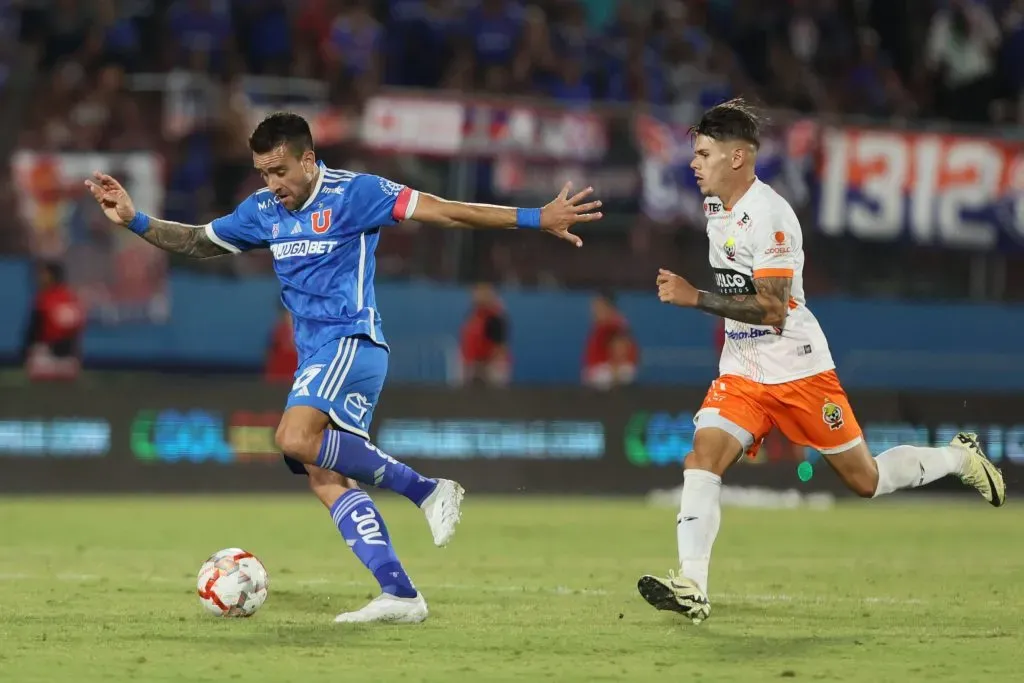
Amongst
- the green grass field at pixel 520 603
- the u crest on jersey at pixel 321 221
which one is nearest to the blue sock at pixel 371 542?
the green grass field at pixel 520 603

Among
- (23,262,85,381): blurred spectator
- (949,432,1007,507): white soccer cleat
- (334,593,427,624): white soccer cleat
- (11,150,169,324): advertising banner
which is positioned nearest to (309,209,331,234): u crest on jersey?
(334,593,427,624): white soccer cleat

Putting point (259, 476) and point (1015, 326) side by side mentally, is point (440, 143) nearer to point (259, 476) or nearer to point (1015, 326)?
point (259, 476)

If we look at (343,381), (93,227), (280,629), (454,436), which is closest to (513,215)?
(343,381)

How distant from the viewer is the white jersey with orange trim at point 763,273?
800 centimetres

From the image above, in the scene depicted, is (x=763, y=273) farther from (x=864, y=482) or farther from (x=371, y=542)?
(x=371, y=542)

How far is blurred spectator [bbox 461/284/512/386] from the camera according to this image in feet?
61.2

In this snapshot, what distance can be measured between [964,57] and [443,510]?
16.8 meters

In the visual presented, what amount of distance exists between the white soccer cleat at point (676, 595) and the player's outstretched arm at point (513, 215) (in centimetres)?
163

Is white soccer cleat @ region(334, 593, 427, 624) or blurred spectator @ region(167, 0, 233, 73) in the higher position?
blurred spectator @ region(167, 0, 233, 73)

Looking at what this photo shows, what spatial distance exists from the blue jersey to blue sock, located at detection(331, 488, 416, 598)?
80 cm

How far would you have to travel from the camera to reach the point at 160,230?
28.3 ft

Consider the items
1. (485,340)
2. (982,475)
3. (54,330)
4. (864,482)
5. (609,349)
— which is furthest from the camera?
(609,349)

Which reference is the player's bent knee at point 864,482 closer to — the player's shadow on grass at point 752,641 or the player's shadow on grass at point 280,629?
the player's shadow on grass at point 752,641

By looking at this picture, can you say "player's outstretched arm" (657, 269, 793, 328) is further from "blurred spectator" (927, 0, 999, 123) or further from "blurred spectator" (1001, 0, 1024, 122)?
"blurred spectator" (1001, 0, 1024, 122)
